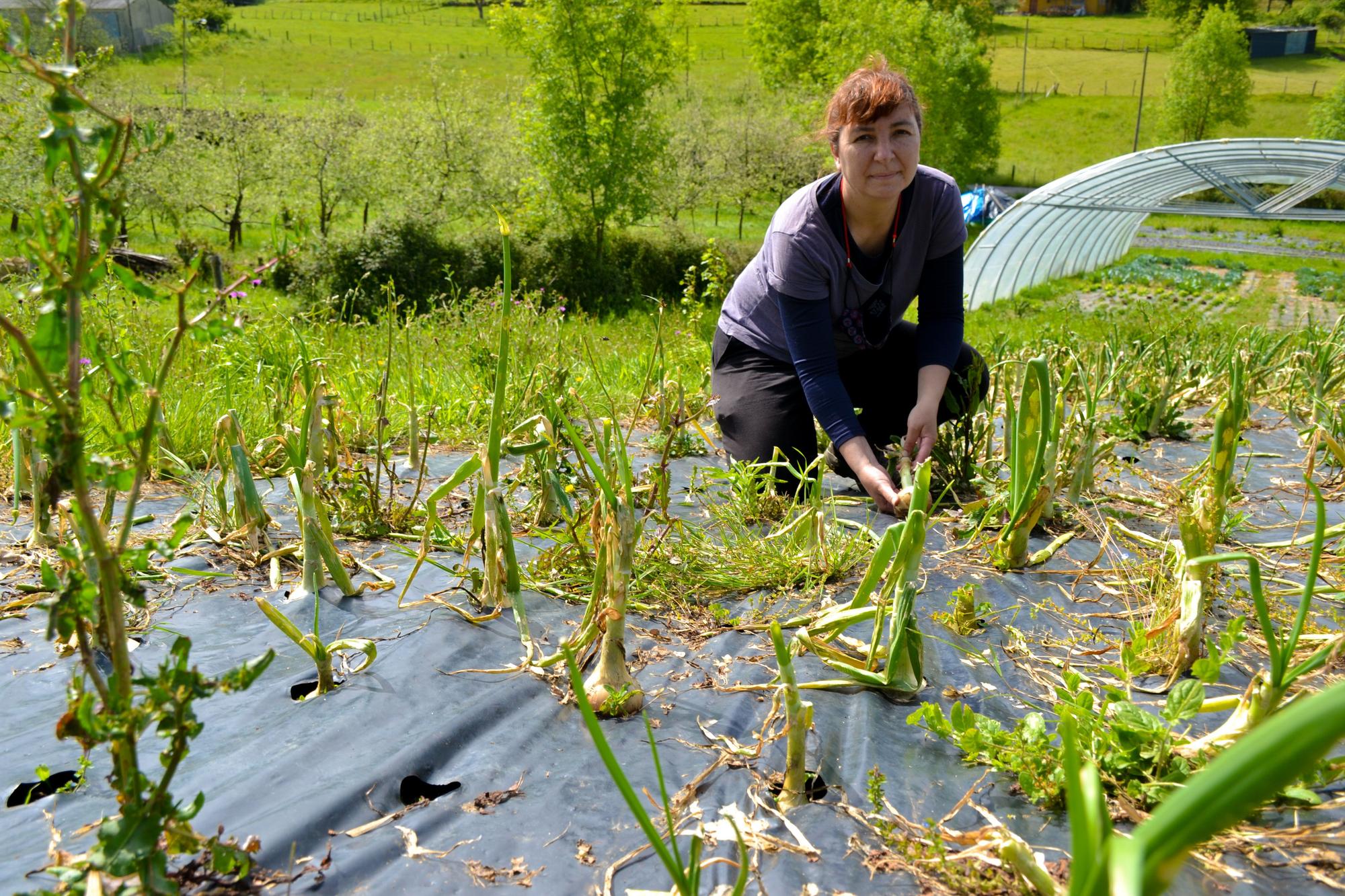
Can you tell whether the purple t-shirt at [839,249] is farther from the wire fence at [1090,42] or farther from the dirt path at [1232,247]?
the wire fence at [1090,42]

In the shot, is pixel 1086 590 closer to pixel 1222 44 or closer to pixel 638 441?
pixel 638 441

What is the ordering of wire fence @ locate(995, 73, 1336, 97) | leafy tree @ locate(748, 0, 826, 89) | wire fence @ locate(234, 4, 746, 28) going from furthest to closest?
wire fence @ locate(234, 4, 746, 28), wire fence @ locate(995, 73, 1336, 97), leafy tree @ locate(748, 0, 826, 89)

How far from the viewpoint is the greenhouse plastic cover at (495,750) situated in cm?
134

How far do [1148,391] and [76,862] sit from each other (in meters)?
3.72

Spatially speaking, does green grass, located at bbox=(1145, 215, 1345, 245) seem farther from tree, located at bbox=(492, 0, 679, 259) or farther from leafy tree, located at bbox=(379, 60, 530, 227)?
leafy tree, located at bbox=(379, 60, 530, 227)

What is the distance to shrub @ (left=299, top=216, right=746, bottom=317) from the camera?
12.9m

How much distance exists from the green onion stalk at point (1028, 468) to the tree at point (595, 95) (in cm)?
1342

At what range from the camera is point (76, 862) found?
1.11 meters

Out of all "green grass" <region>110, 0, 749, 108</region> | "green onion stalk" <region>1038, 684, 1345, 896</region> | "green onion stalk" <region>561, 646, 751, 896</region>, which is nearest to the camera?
"green onion stalk" <region>1038, 684, 1345, 896</region>

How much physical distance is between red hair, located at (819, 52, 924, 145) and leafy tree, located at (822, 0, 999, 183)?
1304 centimetres

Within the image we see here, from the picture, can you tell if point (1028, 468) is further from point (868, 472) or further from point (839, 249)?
point (839, 249)

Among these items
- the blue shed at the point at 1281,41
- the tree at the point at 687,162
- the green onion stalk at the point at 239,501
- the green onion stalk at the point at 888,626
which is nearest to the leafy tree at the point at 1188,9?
the blue shed at the point at 1281,41

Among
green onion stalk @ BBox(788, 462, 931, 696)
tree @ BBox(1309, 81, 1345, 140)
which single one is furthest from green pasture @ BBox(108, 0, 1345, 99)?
green onion stalk @ BBox(788, 462, 931, 696)

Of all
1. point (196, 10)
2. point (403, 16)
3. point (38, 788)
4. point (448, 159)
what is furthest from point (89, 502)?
point (403, 16)
